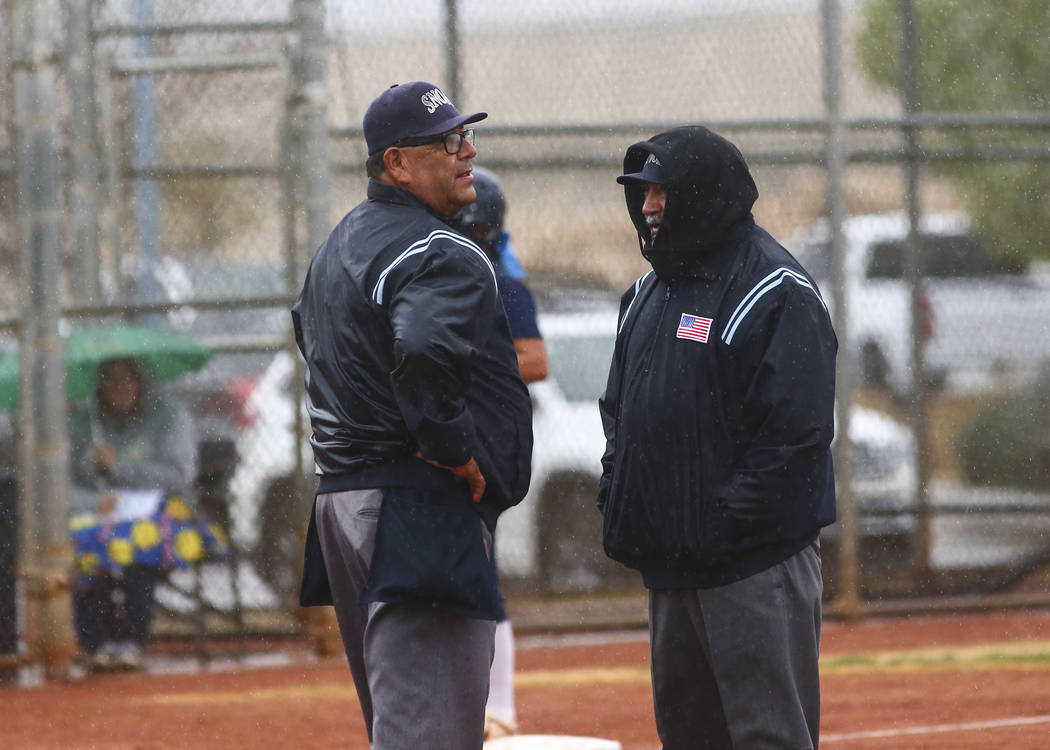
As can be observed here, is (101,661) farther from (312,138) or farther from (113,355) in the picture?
(312,138)

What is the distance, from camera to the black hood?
3758mm

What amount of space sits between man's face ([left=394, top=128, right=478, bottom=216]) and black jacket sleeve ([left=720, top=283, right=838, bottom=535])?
84 cm

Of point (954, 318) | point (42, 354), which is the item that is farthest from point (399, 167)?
point (954, 318)

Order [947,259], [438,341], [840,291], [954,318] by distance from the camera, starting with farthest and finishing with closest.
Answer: [947,259] → [954,318] → [840,291] → [438,341]

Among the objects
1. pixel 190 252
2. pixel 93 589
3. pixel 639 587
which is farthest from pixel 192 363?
pixel 639 587

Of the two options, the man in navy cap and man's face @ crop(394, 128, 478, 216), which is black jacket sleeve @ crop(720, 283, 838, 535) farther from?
man's face @ crop(394, 128, 478, 216)

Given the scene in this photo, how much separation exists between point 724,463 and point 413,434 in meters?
0.72

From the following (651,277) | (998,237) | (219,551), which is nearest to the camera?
(651,277)

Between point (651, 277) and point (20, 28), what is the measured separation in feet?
14.7

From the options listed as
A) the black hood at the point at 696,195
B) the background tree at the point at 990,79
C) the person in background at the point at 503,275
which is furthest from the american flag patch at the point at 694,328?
the background tree at the point at 990,79

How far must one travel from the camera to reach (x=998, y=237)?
370 inches

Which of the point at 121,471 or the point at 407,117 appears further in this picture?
the point at 121,471

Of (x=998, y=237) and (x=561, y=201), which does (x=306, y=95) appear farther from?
(x=998, y=237)

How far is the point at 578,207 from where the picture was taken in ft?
28.2
